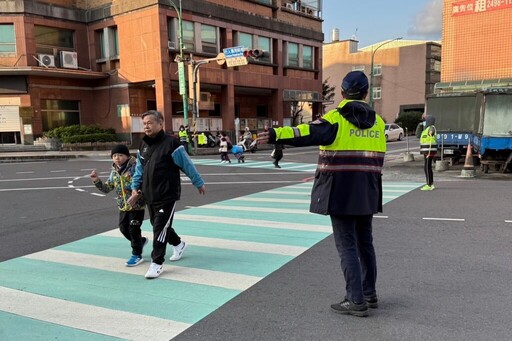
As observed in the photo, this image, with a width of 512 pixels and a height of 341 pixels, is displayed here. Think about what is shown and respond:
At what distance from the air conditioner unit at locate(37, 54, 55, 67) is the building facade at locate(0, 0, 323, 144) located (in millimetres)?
74

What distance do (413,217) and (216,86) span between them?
30374mm

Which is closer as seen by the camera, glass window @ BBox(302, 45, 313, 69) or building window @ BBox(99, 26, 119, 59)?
building window @ BBox(99, 26, 119, 59)

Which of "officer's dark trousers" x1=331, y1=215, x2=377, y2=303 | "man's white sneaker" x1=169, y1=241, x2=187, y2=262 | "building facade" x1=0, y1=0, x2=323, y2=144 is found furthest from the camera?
"building facade" x1=0, y1=0, x2=323, y2=144

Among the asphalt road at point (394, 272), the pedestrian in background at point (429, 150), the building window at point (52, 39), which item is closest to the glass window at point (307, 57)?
the building window at point (52, 39)

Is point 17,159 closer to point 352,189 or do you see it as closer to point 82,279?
point 82,279

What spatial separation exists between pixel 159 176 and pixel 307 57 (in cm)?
4049

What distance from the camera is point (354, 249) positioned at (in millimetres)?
3686

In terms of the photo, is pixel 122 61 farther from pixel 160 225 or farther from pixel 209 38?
pixel 160 225

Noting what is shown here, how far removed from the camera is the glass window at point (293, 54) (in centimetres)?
4084

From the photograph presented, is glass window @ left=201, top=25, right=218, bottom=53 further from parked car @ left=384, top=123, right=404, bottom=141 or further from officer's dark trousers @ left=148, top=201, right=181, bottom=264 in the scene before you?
officer's dark trousers @ left=148, top=201, right=181, bottom=264

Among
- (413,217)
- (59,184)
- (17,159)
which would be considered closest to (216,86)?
(17,159)

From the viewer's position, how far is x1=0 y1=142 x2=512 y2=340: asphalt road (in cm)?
357

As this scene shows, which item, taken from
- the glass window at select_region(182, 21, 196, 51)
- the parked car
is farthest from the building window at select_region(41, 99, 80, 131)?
the parked car

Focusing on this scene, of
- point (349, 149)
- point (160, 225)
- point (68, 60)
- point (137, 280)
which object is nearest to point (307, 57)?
point (68, 60)
